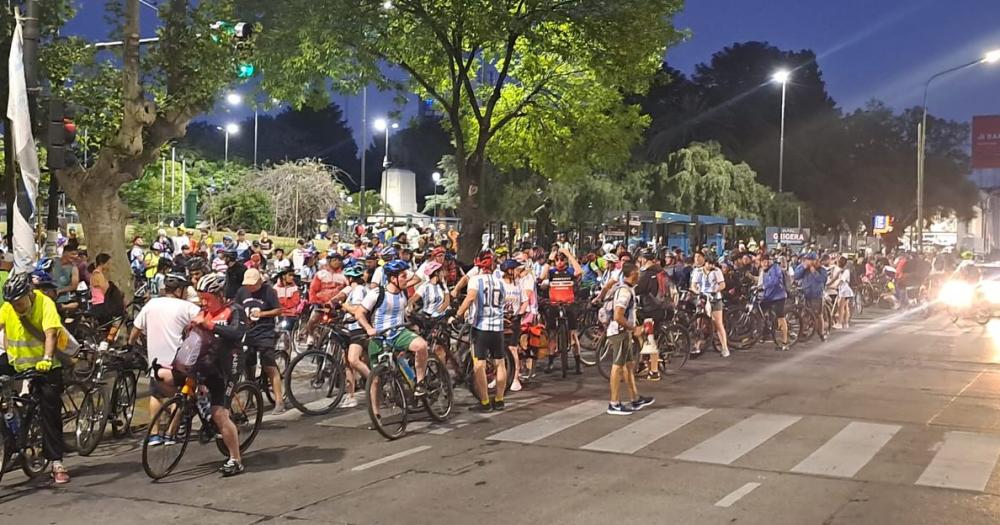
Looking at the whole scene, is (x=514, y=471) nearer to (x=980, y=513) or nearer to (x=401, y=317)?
(x=401, y=317)

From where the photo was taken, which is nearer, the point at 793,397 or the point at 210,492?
the point at 210,492

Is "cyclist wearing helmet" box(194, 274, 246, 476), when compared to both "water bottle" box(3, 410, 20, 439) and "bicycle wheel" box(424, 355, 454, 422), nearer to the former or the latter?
"water bottle" box(3, 410, 20, 439)

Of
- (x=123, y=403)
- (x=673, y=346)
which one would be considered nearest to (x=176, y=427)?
(x=123, y=403)

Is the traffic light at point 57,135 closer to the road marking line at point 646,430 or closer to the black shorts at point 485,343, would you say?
the black shorts at point 485,343

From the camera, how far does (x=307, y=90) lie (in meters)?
21.8

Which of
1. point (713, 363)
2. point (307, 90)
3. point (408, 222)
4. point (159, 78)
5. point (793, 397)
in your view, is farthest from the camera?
point (408, 222)

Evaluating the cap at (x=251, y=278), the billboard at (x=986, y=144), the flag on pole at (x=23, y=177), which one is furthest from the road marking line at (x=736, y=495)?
the billboard at (x=986, y=144)

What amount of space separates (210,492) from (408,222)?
37.4 metres

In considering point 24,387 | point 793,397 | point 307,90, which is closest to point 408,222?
point 307,90

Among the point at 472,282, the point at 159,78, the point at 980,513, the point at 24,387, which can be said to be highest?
the point at 159,78

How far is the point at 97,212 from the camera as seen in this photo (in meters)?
14.3

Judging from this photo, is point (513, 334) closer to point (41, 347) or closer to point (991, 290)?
point (41, 347)

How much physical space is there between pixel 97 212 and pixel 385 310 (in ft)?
20.0

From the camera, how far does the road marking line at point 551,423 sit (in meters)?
10.0
